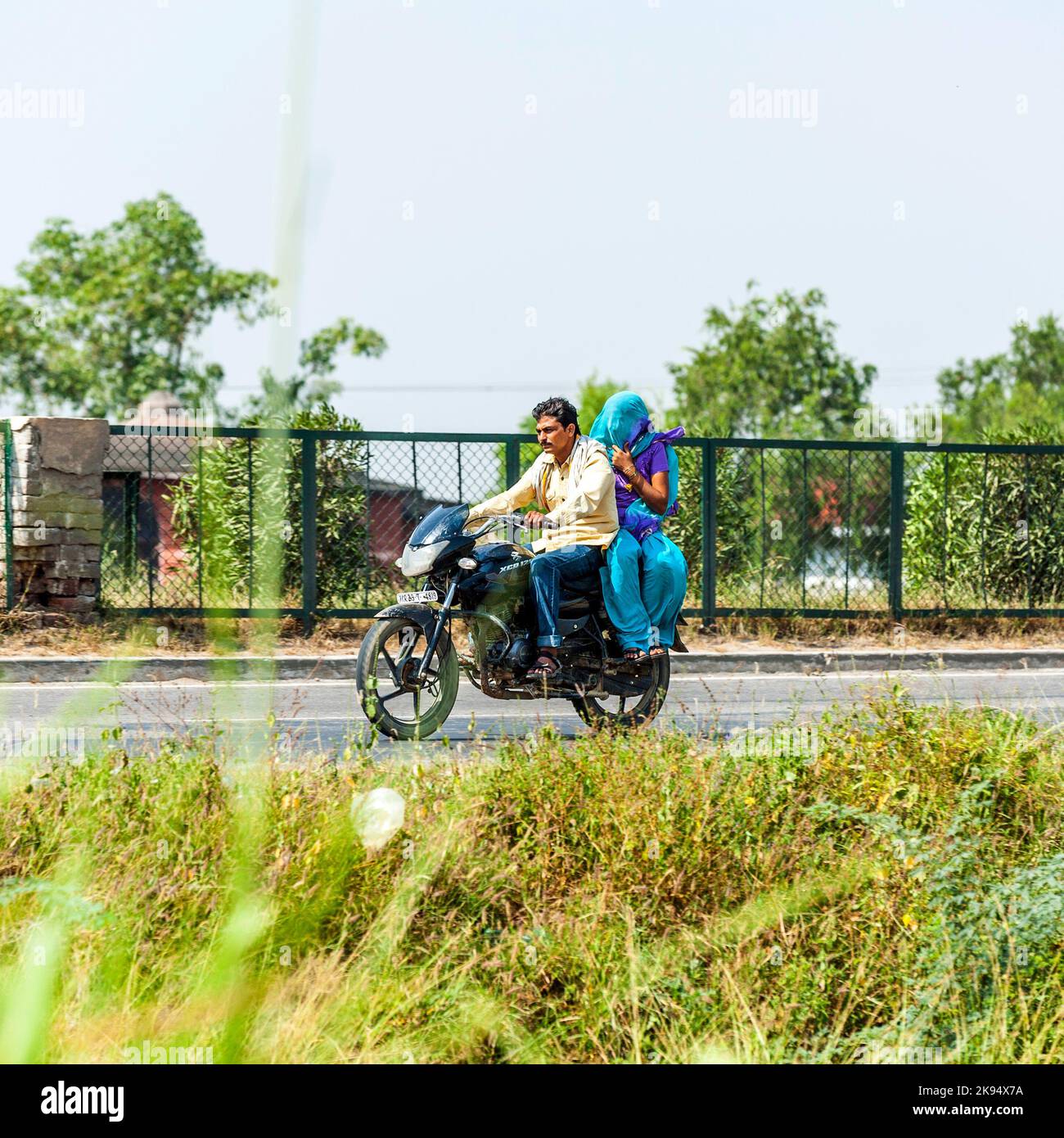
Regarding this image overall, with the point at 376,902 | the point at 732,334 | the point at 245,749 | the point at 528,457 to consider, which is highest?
the point at 732,334

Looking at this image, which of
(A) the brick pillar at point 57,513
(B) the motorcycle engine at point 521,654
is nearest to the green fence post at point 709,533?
(A) the brick pillar at point 57,513

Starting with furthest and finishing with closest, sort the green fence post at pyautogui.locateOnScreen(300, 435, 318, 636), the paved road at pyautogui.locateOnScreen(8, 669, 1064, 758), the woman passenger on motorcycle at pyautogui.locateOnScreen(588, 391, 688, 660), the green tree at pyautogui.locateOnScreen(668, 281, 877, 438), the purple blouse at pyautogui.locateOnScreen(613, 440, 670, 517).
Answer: the green tree at pyautogui.locateOnScreen(668, 281, 877, 438) → the green fence post at pyautogui.locateOnScreen(300, 435, 318, 636) → the purple blouse at pyautogui.locateOnScreen(613, 440, 670, 517) → the woman passenger on motorcycle at pyautogui.locateOnScreen(588, 391, 688, 660) → the paved road at pyautogui.locateOnScreen(8, 669, 1064, 758)

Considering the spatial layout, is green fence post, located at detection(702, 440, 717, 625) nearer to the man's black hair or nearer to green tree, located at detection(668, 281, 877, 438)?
the man's black hair

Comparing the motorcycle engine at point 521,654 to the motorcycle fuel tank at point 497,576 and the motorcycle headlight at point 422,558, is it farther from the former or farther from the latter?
the motorcycle headlight at point 422,558

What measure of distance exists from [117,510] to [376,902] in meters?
10.3

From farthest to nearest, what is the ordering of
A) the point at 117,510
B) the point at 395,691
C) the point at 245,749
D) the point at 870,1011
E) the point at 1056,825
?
1. the point at 117,510
2. the point at 395,691
3. the point at 1056,825
4. the point at 870,1011
5. the point at 245,749

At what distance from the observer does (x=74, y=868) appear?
4.65 metres

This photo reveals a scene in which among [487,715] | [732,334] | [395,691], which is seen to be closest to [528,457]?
[487,715]

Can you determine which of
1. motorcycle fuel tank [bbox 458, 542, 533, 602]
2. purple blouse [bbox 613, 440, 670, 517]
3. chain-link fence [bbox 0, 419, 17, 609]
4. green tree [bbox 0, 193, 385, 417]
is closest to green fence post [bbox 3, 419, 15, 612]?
chain-link fence [bbox 0, 419, 17, 609]

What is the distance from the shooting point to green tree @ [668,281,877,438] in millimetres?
44312

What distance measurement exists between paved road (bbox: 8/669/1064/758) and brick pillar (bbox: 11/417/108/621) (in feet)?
5.79

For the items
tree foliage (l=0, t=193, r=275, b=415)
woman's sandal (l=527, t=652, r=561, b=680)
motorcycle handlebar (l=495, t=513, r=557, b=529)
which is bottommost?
woman's sandal (l=527, t=652, r=561, b=680)
